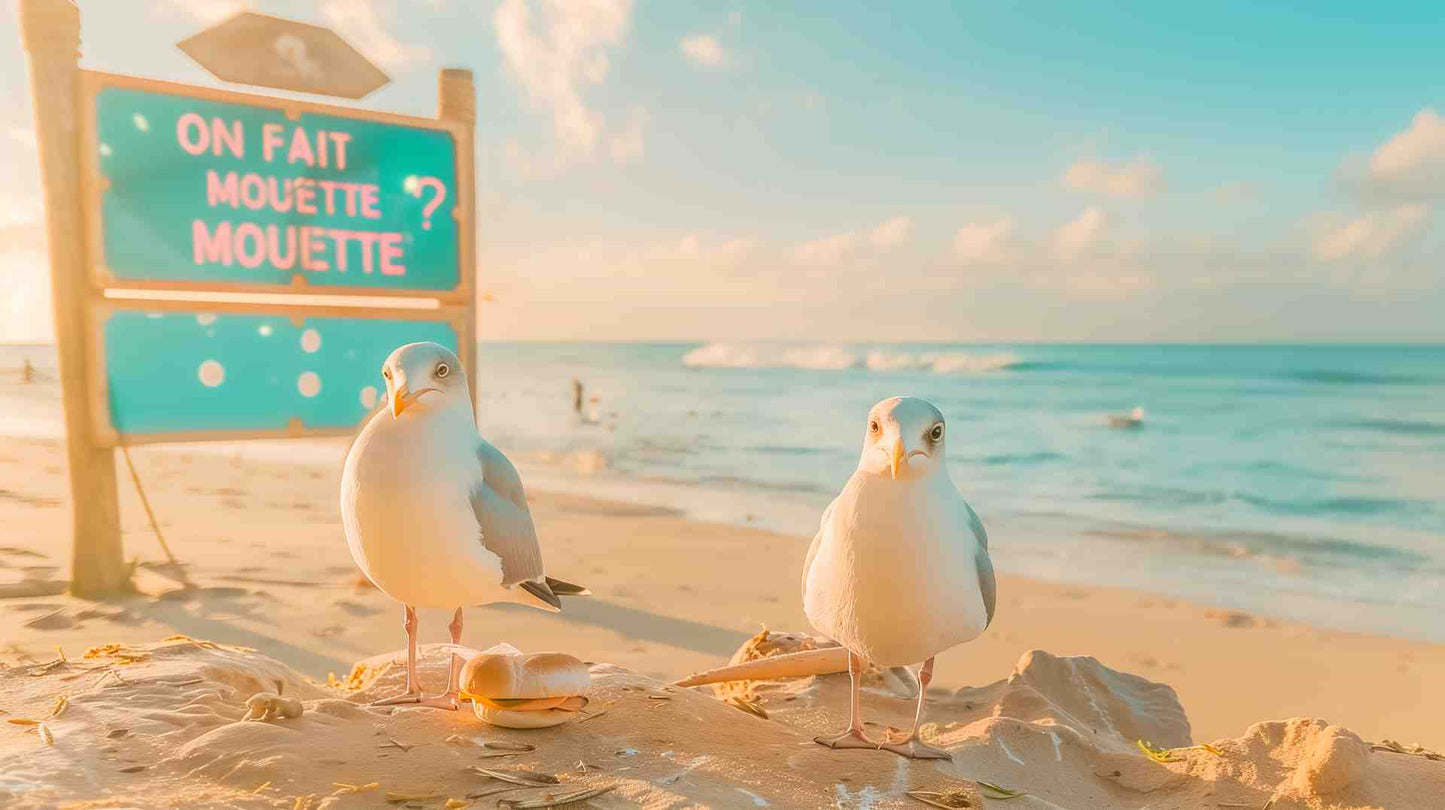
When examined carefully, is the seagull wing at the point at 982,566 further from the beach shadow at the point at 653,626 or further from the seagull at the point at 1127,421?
the seagull at the point at 1127,421

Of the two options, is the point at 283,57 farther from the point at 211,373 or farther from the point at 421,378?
the point at 421,378

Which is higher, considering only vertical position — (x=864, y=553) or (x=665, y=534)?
(x=864, y=553)

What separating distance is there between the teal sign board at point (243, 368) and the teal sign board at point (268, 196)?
29 cm

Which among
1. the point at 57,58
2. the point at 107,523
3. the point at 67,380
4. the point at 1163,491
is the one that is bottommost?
the point at 1163,491

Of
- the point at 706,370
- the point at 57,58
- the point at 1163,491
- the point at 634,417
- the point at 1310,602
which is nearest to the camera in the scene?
the point at 57,58

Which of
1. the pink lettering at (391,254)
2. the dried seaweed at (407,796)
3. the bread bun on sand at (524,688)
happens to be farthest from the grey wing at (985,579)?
the pink lettering at (391,254)

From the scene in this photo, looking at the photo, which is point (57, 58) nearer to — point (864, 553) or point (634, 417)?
point (864, 553)

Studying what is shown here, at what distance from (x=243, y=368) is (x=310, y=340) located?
0.46 metres

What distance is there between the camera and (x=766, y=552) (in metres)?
8.98

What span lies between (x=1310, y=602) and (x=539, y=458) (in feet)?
43.7

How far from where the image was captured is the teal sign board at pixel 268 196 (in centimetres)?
608

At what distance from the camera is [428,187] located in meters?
6.88

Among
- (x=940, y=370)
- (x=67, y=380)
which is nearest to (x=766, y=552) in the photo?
(x=67, y=380)

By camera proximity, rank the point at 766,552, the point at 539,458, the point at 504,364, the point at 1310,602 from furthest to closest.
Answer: the point at 504,364, the point at 539,458, the point at 766,552, the point at 1310,602
